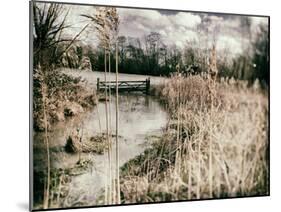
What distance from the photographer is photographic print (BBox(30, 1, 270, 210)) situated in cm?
312

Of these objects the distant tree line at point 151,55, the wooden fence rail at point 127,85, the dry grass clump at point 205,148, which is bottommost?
the dry grass clump at point 205,148

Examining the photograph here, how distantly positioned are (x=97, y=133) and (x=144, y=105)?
1.18 feet

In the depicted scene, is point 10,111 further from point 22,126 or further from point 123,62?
point 123,62

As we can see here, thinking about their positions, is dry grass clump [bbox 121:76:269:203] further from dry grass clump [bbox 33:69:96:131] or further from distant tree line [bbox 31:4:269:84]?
dry grass clump [bbox 33:69:96:131]

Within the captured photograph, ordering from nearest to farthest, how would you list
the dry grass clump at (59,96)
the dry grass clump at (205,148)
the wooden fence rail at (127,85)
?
1. the dry grass clump at (59,96)
2. the wooden fence rail at (127,85)
3. the dry grass clump at (205,148)

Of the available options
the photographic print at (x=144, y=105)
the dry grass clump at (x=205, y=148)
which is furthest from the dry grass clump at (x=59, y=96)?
the dry grass clump at (x=205, y=148)

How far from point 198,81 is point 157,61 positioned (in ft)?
1.04

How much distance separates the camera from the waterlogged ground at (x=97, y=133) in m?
3.13

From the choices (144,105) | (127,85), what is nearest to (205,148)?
(144,105)

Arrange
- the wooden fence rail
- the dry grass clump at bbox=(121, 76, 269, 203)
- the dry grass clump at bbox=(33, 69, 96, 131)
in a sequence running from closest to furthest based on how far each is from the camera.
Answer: the dry grass clump at bbox=(33, 69, 96, 131)
the wooden fence rail
the dry grass clump at bbox=(121, 76, 269, 203)

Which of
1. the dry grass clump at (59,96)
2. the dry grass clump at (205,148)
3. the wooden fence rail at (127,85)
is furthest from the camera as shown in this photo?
the dry grass clump at (205,148)

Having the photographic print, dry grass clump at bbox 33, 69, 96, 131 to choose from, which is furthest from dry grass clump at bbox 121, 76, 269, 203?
dry grass clump at bbox 33, 69, 96, 131

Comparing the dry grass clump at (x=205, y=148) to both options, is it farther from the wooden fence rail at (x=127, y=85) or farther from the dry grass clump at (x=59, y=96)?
the dry grass clump at (x=59, y=96)
